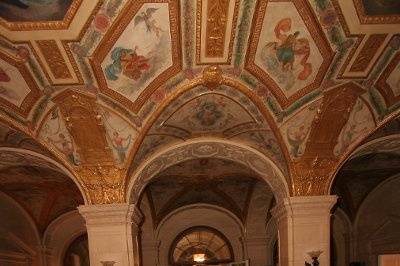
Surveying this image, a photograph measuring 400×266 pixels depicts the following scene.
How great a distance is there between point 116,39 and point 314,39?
11.5 ft

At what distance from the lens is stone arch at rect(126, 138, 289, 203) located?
9.50m

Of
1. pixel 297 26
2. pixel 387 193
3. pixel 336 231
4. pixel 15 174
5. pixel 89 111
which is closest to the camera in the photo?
pixel 297 26

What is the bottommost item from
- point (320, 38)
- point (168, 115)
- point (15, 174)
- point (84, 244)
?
point (84, 244)

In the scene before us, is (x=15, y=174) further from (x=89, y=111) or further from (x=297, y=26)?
(x=297, y=26)

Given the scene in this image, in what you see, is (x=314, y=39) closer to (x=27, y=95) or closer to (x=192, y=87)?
(x=192, y=87)

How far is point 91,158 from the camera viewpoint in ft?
29.1

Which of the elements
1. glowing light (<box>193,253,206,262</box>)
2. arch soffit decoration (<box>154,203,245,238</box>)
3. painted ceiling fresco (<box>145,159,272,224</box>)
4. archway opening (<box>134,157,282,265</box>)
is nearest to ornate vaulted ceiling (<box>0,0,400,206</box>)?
painted ceiling fresco (<box>145,159,272,224</box>)

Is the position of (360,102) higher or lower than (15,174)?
higher

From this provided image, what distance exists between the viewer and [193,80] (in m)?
7.91

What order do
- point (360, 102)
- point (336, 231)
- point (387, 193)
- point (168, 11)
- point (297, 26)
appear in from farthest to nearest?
point (336, 231), point (387, 193), point (360, 102), point (297, 26), point (168, 11)

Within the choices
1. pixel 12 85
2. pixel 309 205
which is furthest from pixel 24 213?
pixel 309 205

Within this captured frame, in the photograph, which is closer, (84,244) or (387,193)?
(387,193)

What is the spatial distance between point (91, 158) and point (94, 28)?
344cm

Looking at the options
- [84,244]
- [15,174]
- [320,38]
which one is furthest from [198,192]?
[320,38]
